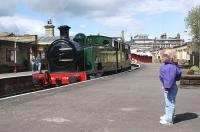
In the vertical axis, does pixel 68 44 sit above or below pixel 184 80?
above

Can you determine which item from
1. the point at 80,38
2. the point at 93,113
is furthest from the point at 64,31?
the point at 93,113

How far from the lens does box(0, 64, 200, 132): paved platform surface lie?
9.51 meters

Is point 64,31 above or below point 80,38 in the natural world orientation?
above

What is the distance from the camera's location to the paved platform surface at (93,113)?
9.51 metres

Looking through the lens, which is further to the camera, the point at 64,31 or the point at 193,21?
the point at 193,21

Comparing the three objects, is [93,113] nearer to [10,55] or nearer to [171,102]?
[171,102]

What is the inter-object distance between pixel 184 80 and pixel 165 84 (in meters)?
9.52

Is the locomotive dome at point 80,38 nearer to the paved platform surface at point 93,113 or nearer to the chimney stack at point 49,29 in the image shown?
the paved platform surface at point 93,113

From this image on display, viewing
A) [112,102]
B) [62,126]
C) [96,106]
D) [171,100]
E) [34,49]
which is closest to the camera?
[62,126]

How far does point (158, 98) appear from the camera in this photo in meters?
15.0

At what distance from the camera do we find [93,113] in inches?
447

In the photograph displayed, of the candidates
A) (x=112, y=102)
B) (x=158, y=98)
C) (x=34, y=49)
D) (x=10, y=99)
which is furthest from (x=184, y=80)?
(x=34, y=49)

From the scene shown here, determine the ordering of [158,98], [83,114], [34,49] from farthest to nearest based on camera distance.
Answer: [34,49] → [158,98] → [83,114]

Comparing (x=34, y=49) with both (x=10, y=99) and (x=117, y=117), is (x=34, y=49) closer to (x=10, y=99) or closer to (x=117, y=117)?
(x=10, y=99)
